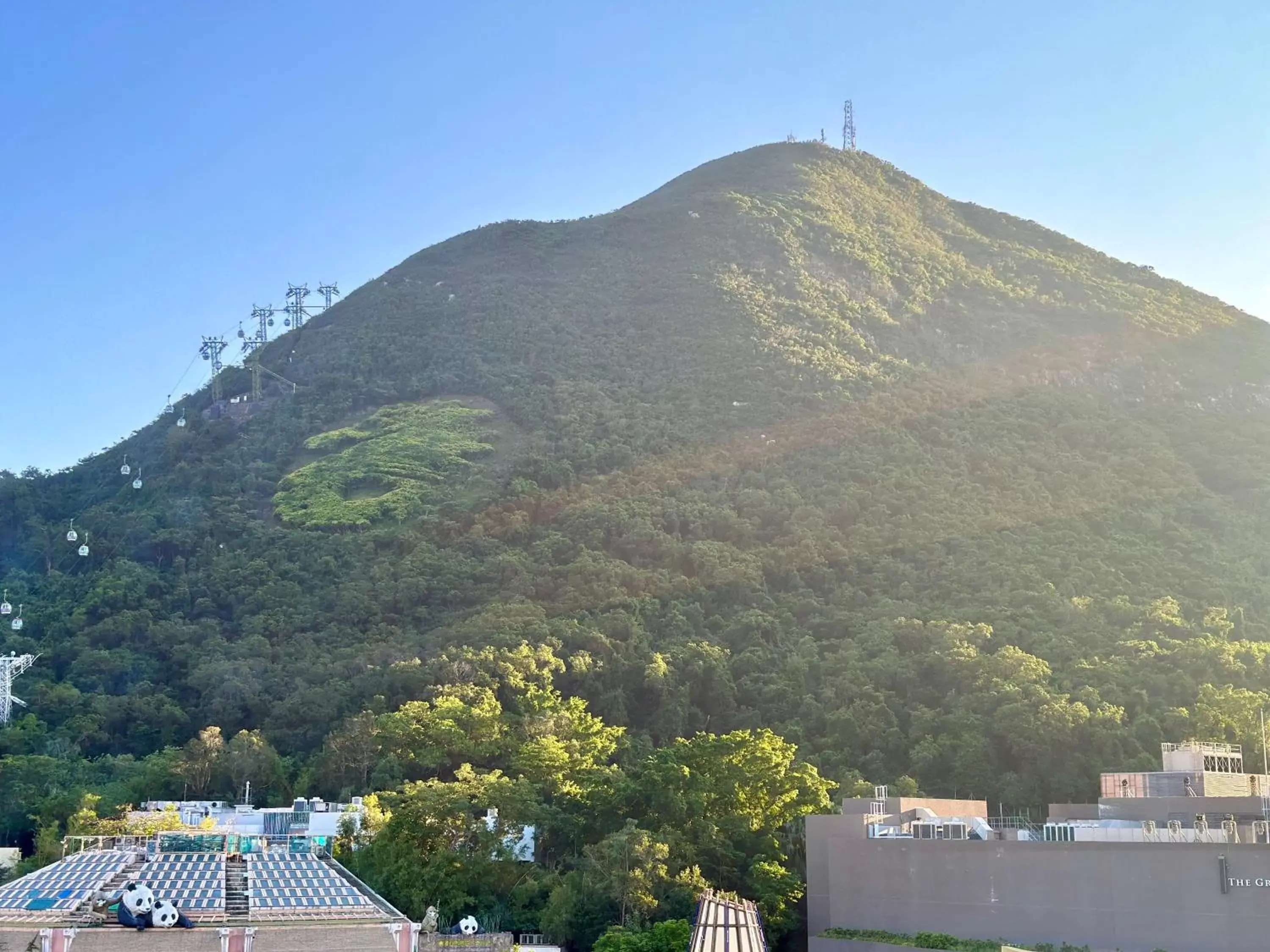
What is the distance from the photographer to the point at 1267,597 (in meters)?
81.5

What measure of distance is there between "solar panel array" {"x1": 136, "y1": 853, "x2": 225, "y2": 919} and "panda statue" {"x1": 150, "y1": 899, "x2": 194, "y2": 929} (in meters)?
0.97

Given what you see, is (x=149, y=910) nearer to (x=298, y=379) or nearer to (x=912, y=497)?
(x=912, y=497)

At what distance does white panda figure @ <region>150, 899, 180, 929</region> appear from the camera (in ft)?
112

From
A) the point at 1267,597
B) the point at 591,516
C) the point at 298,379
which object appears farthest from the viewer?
the point at 298,379

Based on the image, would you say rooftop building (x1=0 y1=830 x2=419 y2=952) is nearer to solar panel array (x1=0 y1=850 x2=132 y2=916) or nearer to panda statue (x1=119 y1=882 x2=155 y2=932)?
solar panel array (x1=0 y1=850 x2=132 y2=916)

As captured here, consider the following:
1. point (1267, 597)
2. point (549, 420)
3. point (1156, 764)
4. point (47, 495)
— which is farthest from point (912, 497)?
point (47, 495)

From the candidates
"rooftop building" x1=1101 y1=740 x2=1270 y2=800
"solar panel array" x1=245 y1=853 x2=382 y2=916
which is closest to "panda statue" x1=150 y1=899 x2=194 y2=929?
"solar panel array" x1=245 y1=853 x2=382 y2=916

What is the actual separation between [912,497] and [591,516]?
19805mm

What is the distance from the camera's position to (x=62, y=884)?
40688 mm

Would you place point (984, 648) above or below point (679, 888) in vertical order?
above

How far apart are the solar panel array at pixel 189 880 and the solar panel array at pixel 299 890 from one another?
0.83 metres

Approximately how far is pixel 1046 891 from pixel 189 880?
72.0 ft


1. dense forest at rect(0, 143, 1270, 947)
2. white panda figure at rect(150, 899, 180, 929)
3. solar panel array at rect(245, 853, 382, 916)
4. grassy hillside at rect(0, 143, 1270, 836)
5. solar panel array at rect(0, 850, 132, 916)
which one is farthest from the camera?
grassy hillside at rect(0, 143, 1270, 836)

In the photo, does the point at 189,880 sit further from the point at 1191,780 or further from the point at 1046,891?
the point at 1191,780
